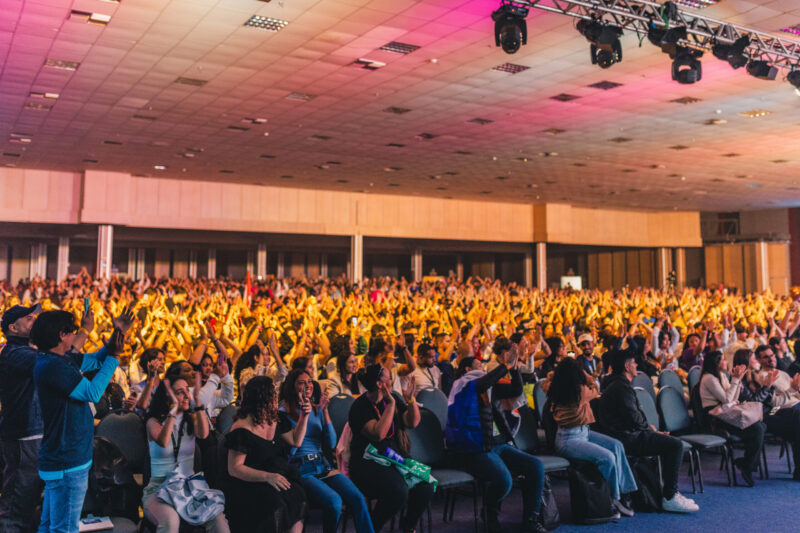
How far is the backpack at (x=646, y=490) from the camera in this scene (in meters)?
5.30

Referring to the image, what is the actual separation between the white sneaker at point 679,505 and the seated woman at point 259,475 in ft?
9.51

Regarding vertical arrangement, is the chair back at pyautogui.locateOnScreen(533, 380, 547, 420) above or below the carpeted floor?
above

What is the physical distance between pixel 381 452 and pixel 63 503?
1.87 metres

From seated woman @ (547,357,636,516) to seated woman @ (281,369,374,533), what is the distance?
70.9 inches

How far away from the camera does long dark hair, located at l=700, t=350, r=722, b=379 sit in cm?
643

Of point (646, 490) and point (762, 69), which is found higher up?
point (762, 69)

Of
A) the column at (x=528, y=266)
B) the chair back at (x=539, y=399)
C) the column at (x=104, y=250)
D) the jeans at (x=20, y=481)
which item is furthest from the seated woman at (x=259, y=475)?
the column at (x=528, y=266)

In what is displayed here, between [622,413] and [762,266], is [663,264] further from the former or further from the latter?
[622,413]

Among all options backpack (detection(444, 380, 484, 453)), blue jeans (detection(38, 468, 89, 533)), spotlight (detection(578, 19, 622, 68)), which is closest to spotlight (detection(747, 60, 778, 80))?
spotlight (detection(578, 19, 622, 68))

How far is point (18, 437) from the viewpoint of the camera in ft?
11.9

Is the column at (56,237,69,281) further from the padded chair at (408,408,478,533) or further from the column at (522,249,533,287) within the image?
the padded chair at (408,408,478,533)

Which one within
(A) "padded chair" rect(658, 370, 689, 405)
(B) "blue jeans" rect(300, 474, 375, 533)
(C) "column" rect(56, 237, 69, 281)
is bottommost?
(B) "blue jeans" rect(300, 474, 375, 533)

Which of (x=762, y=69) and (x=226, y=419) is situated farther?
(x=762, y=69)

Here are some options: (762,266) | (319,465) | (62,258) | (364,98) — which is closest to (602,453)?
(319,465)
